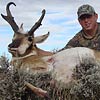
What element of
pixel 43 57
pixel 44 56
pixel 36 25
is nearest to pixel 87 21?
pixel 44 56

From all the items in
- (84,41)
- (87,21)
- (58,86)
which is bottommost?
(58,86)

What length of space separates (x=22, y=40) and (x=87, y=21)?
64.1 inches

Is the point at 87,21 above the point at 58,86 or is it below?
above

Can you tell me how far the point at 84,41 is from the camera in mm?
9023

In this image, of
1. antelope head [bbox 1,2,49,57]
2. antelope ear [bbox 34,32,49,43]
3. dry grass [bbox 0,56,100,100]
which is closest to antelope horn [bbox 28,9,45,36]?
antelope head [bbox 1,2,49,57]

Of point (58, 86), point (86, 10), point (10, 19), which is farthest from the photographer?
point (10, 19)

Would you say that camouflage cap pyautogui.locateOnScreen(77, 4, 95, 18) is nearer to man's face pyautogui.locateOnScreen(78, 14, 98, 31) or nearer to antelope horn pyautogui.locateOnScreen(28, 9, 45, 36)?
man's face pyautogui.locateOnScreen(78, 14, 98, 31)

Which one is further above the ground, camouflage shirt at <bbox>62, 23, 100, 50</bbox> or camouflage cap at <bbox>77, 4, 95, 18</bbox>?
camouflage cap at <bbox>77, 4, 95, 18</bbox>

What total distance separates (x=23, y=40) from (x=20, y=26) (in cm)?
45

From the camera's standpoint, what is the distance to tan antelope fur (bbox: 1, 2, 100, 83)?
6949 millimetres

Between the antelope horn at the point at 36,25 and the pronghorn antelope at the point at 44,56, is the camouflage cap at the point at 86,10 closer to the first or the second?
the pronghorn antelope at the point at 44,56

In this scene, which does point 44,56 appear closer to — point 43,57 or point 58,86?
point 43,57

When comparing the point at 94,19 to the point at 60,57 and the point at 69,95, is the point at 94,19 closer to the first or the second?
the point at 60,57

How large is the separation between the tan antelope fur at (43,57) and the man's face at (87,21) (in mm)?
910
